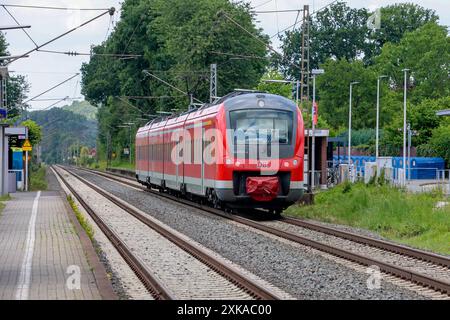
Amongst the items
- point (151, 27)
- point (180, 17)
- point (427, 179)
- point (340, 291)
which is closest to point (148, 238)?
point (340, 291)

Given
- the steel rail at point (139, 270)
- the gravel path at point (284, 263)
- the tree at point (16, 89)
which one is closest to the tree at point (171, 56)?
the tree at point (16, 89)

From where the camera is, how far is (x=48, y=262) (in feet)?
46.0

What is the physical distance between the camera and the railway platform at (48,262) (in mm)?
10836

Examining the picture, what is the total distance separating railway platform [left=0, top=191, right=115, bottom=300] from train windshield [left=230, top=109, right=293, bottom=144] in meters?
4.99

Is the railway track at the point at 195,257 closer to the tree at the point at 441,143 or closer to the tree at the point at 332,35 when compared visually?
the tree at the point at 441,143

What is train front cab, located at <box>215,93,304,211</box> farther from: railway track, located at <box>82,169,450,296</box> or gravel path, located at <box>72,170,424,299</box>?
gravel path, located at <box>72,170,424,299</box>

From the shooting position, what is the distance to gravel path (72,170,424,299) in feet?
38.7

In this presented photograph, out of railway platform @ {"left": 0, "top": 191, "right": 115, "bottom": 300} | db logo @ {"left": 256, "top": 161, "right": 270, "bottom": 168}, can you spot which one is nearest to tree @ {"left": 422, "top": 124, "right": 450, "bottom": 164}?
db logo @ {"left": 256, "top": 161, "right": 270, "bottom": 168}

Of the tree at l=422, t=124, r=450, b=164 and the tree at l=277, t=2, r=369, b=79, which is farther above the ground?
the tree at l=277, t=2, r=369, b=79

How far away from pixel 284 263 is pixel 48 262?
384 cm

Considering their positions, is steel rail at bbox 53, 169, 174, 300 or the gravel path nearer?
steel rail at bbox 53, 169, 174, 300

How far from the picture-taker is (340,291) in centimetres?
1180

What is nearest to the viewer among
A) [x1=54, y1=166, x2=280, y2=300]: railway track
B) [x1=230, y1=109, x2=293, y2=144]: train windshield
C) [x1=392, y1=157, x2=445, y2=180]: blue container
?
[x1=54, y1=166, x2=280, y2=300]: railway track
